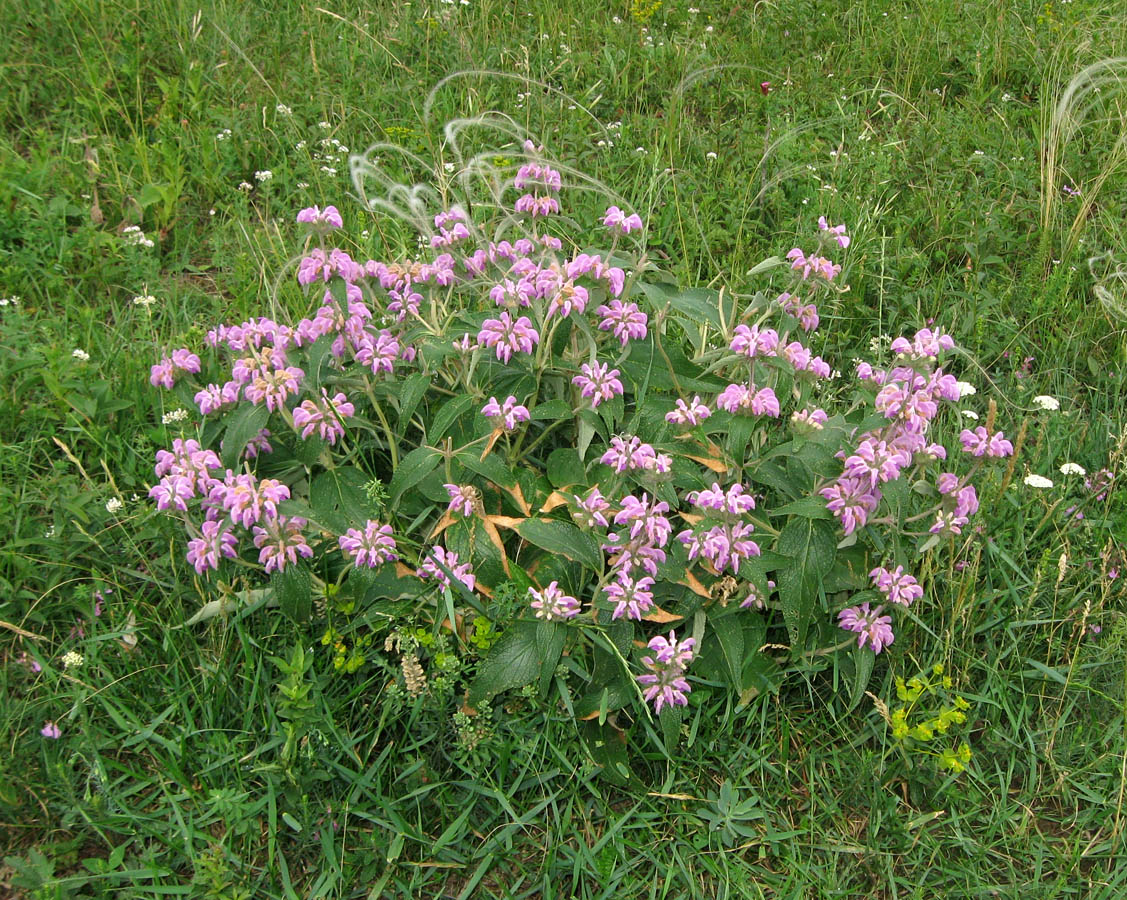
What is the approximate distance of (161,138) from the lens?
4246mm

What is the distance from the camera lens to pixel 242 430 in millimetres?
2443

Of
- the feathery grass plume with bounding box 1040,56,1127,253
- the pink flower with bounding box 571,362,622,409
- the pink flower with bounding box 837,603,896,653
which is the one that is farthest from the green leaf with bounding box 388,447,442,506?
the feathery grass plume with bounding box 1040,56,1127,253

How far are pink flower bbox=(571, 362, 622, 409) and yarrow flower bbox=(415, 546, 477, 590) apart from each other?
19.3 inches

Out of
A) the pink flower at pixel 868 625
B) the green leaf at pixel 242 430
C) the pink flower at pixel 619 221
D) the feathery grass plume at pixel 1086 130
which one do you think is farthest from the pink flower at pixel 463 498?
the feathery grass plume at pixel 1086 130

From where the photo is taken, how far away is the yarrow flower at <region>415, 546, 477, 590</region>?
2.41 m

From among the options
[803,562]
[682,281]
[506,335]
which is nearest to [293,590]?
[506,335]

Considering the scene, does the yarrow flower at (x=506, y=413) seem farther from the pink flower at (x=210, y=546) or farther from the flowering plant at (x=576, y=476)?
the pink flower at (x=210, y=546)

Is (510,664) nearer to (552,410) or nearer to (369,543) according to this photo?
(369,543)

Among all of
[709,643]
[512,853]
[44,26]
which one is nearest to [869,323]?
[709,643]

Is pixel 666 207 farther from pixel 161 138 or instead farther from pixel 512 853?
pixel 512 853

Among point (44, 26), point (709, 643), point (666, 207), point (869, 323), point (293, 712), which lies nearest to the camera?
point (293, 712)

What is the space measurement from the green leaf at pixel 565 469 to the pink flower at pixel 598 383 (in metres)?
0.20

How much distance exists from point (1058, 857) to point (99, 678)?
2334mm

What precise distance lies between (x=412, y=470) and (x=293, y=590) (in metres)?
0.39
